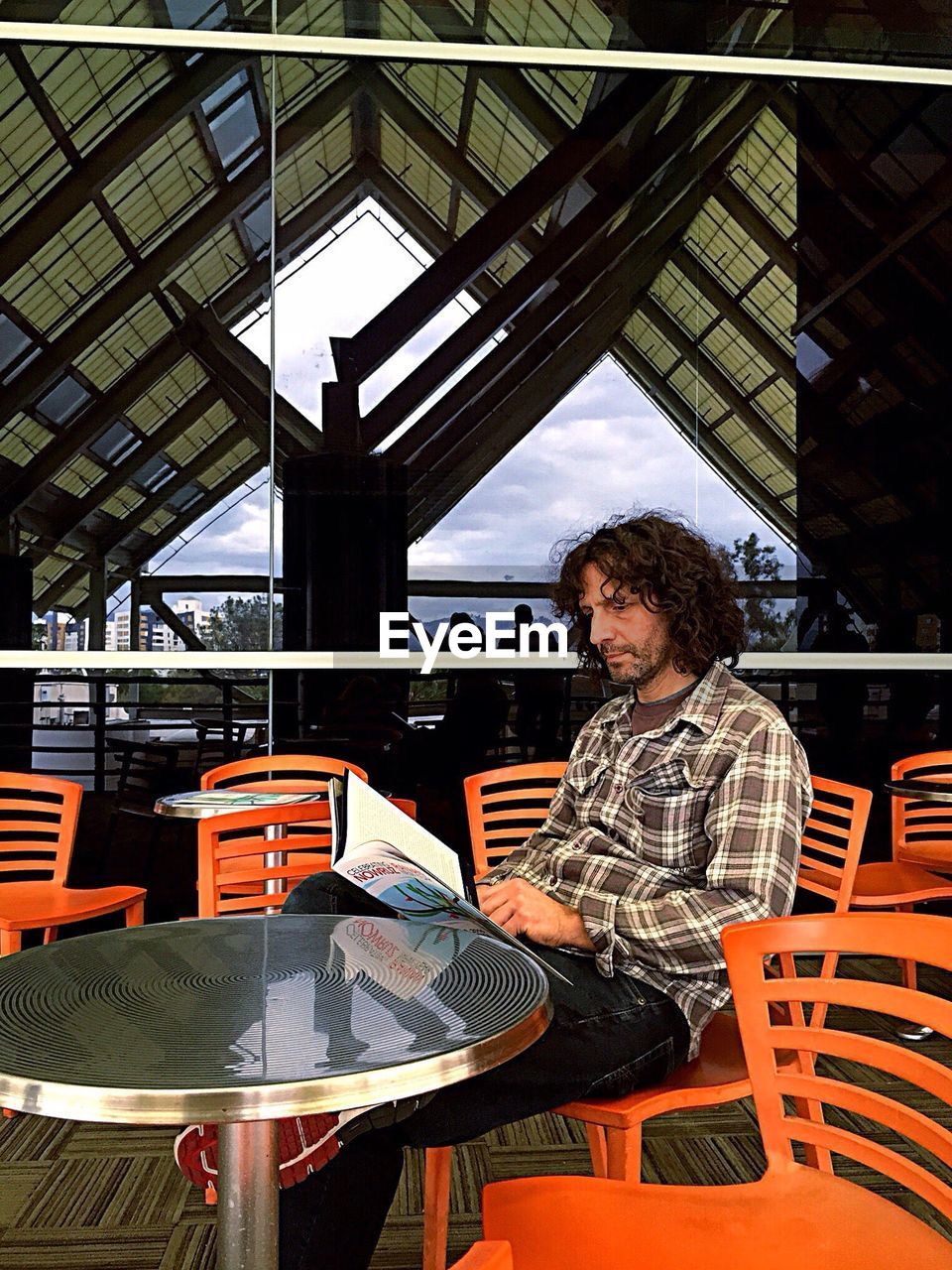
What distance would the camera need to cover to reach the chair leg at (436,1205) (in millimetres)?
1711

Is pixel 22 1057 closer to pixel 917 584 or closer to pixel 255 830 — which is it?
pixel 255 830

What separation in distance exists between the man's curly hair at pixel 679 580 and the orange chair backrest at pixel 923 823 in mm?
1737

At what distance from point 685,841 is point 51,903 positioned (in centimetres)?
194

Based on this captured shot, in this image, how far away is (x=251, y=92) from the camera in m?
4.19

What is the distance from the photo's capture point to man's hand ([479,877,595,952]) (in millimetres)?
1612

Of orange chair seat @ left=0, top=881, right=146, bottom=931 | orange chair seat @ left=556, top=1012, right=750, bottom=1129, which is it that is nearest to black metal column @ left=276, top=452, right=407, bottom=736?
orange chair seat @ left=0, top=881, right=146, bottom=931

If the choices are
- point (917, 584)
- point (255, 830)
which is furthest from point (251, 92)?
point (917, 584)

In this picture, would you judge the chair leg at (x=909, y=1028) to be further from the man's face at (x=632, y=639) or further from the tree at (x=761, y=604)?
the man's face at (x=632, y=639)

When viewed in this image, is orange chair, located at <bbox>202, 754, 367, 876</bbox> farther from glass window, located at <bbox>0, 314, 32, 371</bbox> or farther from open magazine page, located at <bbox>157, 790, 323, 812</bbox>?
glass window, located at <bbox>0, 314, 32, 371</bbox>

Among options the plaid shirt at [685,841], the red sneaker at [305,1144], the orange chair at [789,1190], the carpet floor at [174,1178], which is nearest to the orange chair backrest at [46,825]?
the carpet floor at [174,1178]

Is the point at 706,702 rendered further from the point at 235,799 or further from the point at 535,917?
the point at 235,799

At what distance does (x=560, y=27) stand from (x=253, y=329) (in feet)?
5.68

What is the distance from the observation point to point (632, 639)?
1911mm

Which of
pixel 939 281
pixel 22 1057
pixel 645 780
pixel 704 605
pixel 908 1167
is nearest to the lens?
pixel 22 1057
